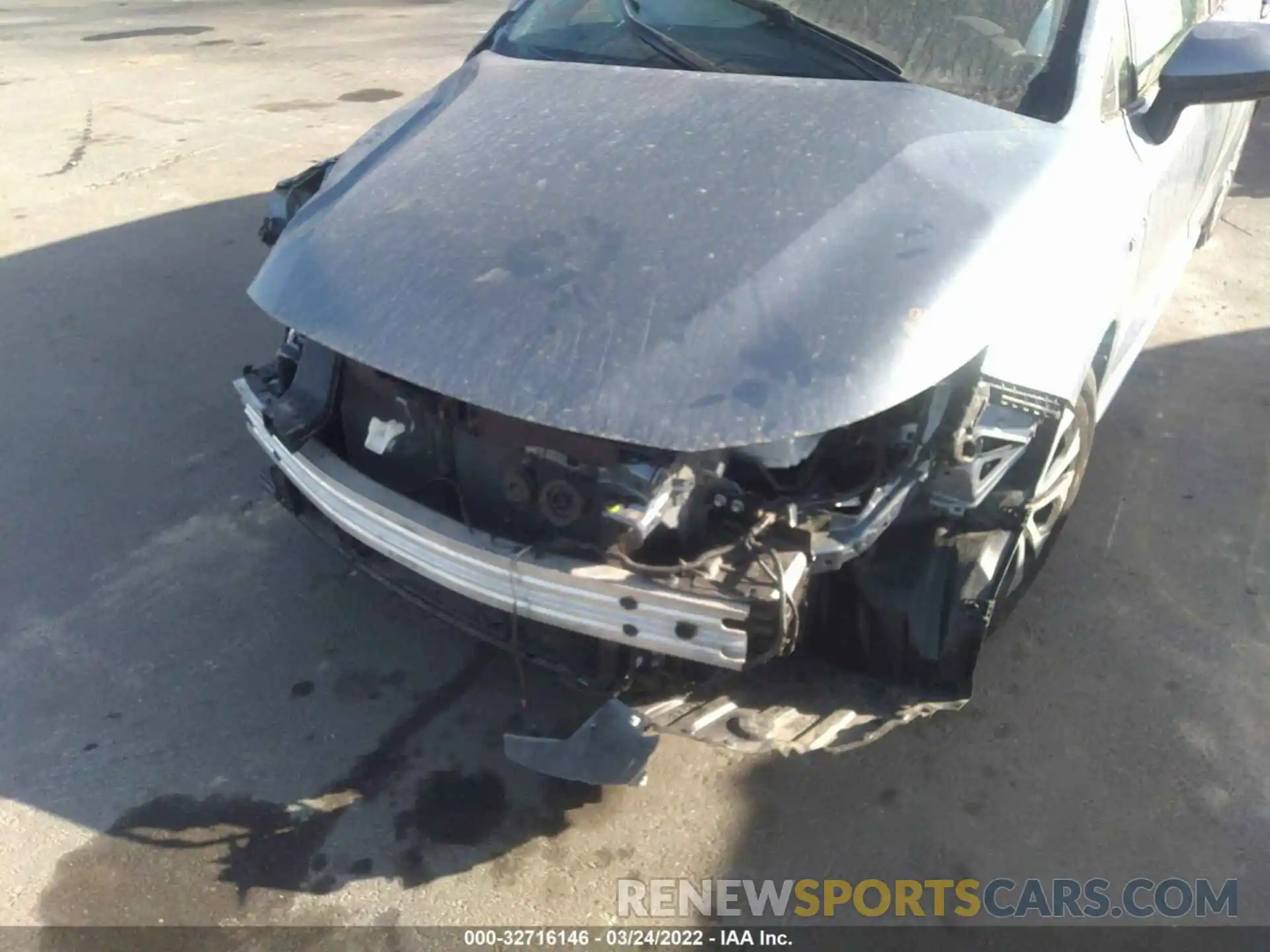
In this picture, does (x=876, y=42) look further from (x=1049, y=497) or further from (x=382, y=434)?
(x=382, y=434)

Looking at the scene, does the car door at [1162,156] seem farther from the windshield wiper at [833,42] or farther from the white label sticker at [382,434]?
the white label sticker at [382,434]

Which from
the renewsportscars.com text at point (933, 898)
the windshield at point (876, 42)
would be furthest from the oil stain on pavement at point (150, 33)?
the renewsportscars.com text at point (933, 898)

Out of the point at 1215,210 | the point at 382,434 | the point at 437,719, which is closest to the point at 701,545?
the point at 382,434

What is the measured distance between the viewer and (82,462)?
13.6 ft

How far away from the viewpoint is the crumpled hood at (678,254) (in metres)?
2.25

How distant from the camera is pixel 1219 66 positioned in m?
2.97

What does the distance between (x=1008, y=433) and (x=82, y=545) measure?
306 cm

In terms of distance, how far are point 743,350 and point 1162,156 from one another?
1.93 meters

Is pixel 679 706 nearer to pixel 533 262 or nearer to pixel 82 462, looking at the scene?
pixel 533 262

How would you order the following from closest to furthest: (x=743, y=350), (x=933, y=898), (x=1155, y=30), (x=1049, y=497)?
1. (x=743, y=350)
2. (x=933, y=898)
3. (x=1049, y=497)
4. (x=1155, y=30)

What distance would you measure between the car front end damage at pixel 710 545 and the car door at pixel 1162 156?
1117 millimetres

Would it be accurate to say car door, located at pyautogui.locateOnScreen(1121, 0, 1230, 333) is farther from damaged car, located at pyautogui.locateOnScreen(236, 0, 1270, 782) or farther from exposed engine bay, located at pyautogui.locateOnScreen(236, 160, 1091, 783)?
exposed engine bay, located at pyautogui.locateOnScreen(236, 160, 1091, 783)

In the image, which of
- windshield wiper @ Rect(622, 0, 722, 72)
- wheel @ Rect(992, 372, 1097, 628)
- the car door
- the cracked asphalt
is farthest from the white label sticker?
the car door

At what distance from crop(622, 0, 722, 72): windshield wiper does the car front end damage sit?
1380 millimetres
